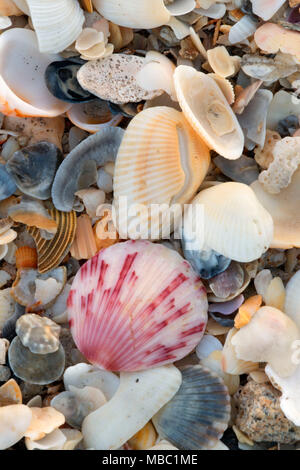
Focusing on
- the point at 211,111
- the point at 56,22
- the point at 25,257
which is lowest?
the point at 25,257

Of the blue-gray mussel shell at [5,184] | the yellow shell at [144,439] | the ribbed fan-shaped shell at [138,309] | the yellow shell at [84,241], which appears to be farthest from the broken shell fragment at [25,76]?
the yellow shell at [144,439]

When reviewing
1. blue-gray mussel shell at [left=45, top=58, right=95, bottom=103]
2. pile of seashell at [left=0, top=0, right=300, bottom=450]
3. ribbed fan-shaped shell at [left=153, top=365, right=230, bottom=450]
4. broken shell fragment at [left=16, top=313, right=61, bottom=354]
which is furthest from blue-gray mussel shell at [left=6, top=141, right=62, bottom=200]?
ribbed fan-shaped shell at [left=153, top=365, right=230, bottom=450]

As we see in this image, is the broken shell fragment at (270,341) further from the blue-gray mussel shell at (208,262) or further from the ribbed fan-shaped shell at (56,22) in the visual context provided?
the ribbed fan-shaped shell at (56,22)

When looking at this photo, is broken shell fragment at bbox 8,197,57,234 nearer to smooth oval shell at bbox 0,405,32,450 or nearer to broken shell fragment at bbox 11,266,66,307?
broken shell fragment at bbox 11,266,66,307

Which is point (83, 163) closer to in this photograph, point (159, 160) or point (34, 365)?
point (159, 160)

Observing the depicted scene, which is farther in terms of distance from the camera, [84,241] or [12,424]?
[84,241]

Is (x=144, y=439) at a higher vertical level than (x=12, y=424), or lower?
lower

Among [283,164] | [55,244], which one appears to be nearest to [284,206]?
[283,164]
